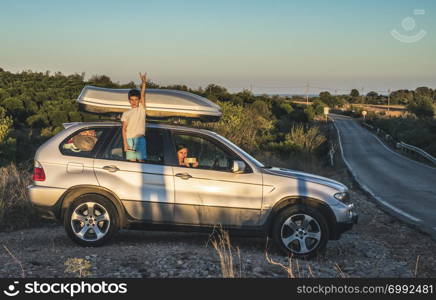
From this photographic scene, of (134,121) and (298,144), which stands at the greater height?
(134,121)

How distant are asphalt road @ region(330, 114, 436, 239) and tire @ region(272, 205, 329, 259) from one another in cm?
376

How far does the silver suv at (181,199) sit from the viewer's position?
272 inches

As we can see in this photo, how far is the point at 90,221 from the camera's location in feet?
22.8

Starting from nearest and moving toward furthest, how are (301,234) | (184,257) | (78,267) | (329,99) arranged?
(78,267), (184,257), (301,234), (329,99)

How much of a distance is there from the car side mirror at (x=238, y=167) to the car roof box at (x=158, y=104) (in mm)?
896

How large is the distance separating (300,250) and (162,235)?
226 centimetres

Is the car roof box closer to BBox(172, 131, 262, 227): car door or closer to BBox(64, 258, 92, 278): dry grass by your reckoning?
BBox(172, 131, 262, 227): car door

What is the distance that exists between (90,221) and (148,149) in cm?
121

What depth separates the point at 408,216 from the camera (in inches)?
474

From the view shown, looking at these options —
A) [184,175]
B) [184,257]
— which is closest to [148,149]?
[184,175]

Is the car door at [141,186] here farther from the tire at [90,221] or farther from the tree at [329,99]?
Result: the tree at [329,99]

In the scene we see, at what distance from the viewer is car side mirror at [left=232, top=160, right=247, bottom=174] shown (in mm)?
6898
